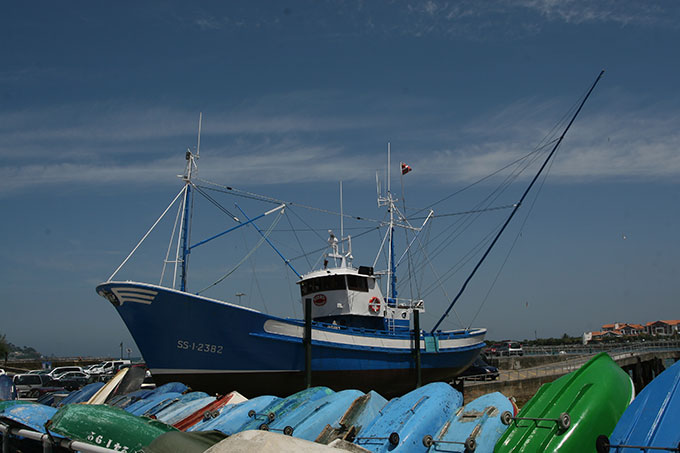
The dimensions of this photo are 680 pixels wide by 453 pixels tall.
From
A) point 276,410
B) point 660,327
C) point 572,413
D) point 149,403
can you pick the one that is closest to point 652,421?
point 572,413

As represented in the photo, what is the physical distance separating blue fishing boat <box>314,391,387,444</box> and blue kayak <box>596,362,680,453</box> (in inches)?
147

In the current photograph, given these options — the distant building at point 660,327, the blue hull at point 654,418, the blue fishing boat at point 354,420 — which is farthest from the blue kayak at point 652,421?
the distant building at point 660,327

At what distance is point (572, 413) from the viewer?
6.74m

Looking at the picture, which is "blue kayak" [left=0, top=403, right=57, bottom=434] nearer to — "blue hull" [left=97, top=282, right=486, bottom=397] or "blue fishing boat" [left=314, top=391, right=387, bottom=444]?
"blue fishing boat" [left=314, top=391, right=387, bottom=444]

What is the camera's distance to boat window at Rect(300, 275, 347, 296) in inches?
963

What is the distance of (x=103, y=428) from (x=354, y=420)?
400 cm

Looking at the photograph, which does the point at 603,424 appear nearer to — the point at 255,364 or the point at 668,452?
the point at 668,452

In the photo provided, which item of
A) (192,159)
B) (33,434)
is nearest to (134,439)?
(33,434)

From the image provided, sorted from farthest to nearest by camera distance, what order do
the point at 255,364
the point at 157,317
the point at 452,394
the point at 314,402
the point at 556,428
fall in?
the point at 255,364 → the point at 157,317 → the point at 314,402 → the point at 452,394 → the point at 556,428

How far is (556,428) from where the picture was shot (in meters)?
6.51

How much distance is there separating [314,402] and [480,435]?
335 cm

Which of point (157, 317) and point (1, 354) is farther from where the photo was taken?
point (1, 354)


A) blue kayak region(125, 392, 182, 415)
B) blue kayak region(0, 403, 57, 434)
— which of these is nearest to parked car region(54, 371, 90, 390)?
blue kayak region(125, 392, 182, 415)

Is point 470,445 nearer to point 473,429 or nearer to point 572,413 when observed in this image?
point 473,429
